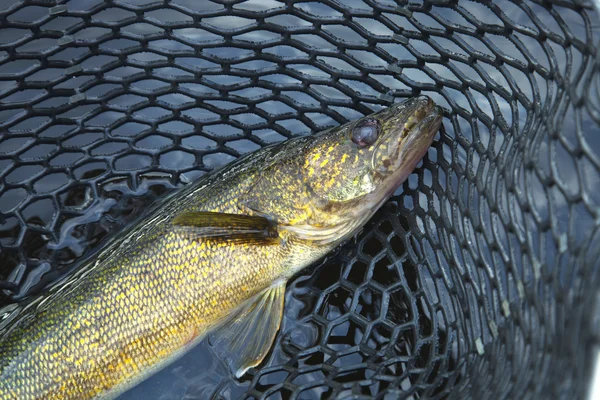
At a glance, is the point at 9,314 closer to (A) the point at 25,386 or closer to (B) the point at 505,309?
(A) the point at 25,386

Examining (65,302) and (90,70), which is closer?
(65,302)

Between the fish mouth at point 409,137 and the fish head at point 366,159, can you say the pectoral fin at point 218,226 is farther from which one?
the fish mouth at point 409,137

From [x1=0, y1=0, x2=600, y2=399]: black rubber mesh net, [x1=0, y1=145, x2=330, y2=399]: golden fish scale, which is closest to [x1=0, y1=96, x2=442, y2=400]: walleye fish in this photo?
[x1=0, y1=145, x2=330, y2=399]: golden fish scale

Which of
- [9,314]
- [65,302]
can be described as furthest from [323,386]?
[9,314]

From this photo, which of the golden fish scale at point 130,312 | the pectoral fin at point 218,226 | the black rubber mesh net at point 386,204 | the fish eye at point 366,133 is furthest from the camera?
the fish eye at point 366,133

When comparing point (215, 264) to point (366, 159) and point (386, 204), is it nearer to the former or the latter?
point (366, 159)

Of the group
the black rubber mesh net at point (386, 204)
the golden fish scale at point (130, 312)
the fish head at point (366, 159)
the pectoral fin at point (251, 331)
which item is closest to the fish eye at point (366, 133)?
the fish head at point (366, 159)

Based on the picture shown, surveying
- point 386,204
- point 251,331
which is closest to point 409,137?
point 386,204

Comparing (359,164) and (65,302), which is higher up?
(359,164)
